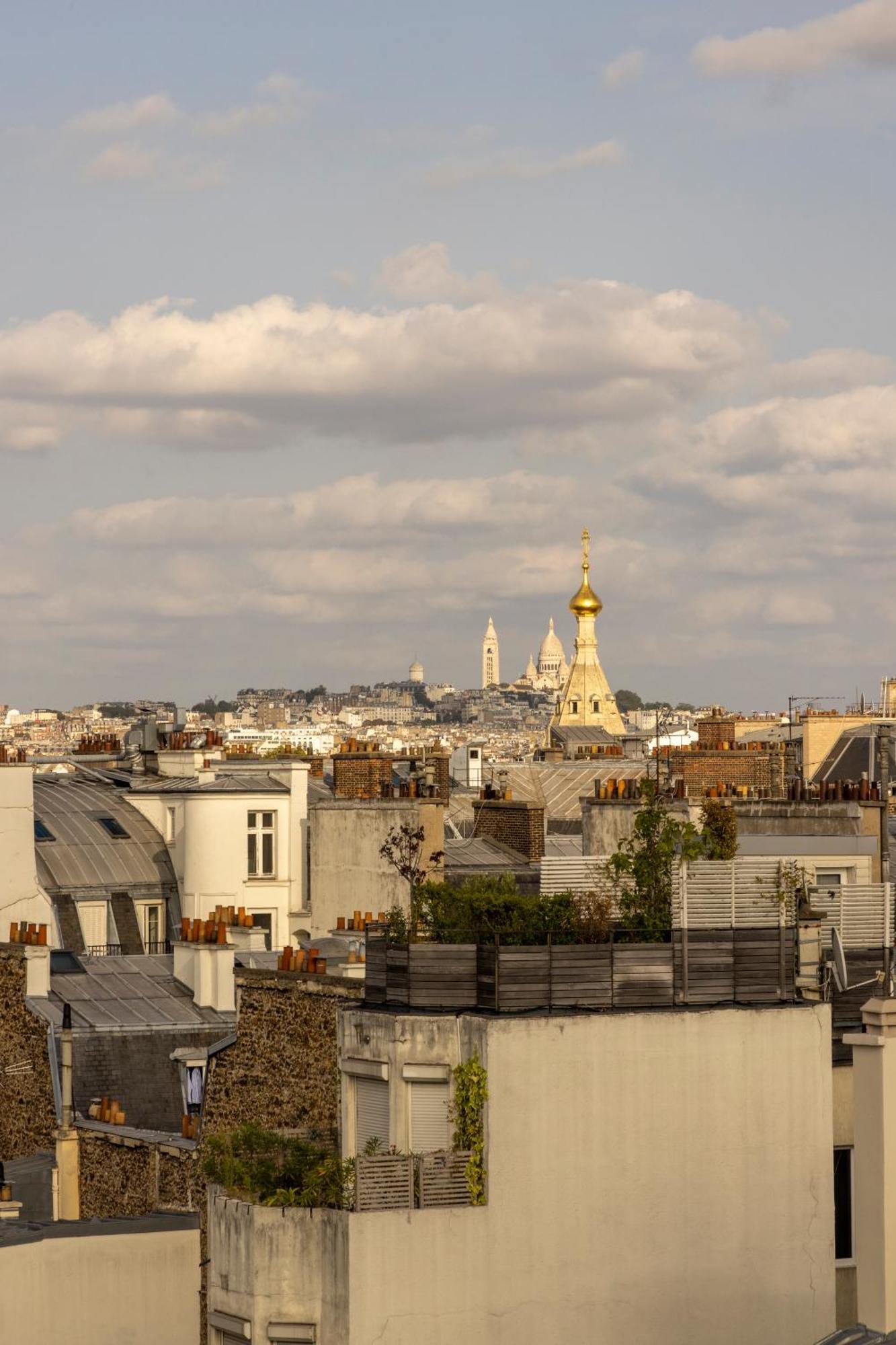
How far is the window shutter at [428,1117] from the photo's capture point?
17.5 m

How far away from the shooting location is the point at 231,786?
4303cm

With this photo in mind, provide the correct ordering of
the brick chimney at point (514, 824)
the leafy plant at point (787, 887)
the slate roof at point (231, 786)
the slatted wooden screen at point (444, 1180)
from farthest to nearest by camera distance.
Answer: the brick chimney at point (514, 824)
the slate roof at point (231, 786)
the leafy plant at point (787, 887)
the slatted wooden screen at point (444, 1180)

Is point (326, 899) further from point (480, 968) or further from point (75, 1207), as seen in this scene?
point (480, 968)

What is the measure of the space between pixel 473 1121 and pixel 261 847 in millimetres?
25783

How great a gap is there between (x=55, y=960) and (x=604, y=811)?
26.4 feet

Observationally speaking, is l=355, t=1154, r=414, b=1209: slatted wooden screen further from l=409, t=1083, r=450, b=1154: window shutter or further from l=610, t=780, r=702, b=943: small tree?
l=610, t=780, r=702, b=943: small tree

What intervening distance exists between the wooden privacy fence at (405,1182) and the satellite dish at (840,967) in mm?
3989

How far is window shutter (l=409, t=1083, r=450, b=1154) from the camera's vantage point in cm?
1752

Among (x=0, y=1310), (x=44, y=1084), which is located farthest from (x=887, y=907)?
(x=44, y=1084)

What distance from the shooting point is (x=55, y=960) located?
29.4m

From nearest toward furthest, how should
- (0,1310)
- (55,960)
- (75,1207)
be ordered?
(0,1310) < (75,1207) < (55,960)

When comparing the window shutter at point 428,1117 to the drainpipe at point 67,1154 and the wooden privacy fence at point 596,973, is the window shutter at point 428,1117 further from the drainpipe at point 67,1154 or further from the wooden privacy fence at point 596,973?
the drainpipe at point 67,1154

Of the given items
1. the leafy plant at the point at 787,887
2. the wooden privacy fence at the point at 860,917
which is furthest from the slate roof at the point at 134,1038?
the leafy plant at the point at 787,887

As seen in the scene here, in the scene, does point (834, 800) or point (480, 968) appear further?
point (834, 800)
